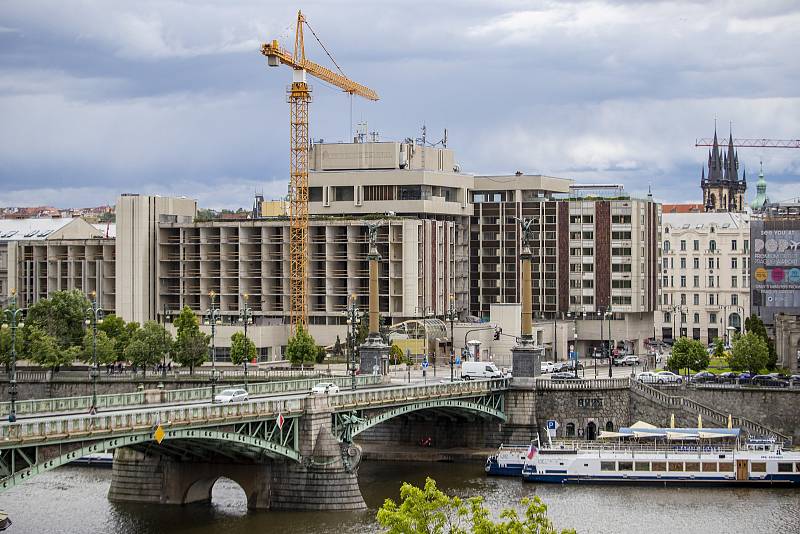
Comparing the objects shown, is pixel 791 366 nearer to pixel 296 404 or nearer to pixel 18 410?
pixel 296 404

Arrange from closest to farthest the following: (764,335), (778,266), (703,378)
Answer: (703,378), (764,335), (778,266)

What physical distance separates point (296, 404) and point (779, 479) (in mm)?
40232

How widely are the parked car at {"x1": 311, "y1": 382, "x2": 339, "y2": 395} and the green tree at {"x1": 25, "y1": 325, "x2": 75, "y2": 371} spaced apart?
156 ft

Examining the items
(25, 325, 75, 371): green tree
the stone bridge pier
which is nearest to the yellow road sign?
the stone bridge pier

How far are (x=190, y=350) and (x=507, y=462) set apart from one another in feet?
181

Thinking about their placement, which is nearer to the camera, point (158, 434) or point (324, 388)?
point (158, 434)

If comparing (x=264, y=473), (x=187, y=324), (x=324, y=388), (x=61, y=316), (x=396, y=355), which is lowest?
(x=264, y=473)

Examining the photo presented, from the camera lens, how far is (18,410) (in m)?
102

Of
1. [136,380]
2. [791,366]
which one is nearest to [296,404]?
[136,380]

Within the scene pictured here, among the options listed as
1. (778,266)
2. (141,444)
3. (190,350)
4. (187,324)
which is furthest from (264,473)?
(778,266)

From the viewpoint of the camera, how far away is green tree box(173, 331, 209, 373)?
177000 millimetres

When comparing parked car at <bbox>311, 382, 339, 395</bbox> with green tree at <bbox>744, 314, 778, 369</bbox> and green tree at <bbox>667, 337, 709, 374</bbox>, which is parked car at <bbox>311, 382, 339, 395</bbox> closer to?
green tree at <bbox>667, 337, 709, 374</bbox>

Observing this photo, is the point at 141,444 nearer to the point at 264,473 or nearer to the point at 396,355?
the point at 264,473

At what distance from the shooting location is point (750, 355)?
551ft
